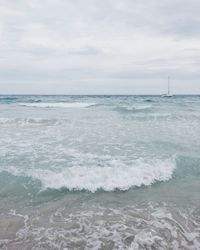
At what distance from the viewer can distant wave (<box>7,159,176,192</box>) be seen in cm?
755

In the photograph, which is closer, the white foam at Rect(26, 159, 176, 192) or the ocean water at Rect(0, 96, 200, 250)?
the ocean water at Rect(0, 96, 200, 250)

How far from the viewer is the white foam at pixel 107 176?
7.55 metres

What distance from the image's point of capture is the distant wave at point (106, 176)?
755cm

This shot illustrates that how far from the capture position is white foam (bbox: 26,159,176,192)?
7.55 m

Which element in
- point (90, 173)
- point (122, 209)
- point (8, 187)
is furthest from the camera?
point (90, 173)

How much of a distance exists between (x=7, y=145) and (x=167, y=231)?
343 inches

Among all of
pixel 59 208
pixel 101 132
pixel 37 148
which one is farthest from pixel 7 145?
pixel 59 208

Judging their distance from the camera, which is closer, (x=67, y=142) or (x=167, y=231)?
(x=167, y=231)

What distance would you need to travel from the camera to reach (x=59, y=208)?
625 cm

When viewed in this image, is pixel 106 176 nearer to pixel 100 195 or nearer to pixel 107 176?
pixel 107 176

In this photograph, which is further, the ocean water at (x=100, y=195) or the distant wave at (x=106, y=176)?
the distant wave at (x=106, y=176)

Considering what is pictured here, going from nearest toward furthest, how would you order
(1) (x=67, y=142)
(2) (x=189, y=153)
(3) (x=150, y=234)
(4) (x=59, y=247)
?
(4) (x=59, y=247) < (3) (x=150, y=234) < (2) (x=189, y=153) < (1) (x=67, y=142)

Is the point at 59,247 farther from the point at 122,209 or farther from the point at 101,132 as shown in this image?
the point at 101,132

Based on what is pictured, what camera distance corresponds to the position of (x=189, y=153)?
35.9ft
